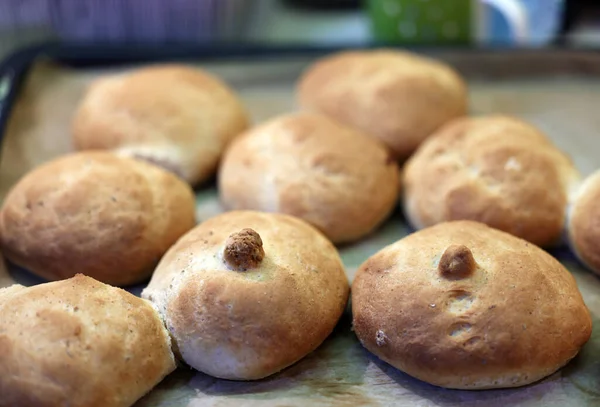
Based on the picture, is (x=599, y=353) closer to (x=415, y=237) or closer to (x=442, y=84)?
(x=415, y=237)

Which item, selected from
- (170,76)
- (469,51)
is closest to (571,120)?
(469,51)

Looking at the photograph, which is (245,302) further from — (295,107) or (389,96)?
(295,107)

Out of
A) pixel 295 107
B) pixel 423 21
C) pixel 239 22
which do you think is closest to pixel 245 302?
pixel 295 107

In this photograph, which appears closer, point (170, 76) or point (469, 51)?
point (170, 76)

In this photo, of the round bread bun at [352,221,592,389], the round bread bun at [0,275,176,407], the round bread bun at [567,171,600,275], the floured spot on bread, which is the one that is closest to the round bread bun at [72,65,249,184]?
the floured spot on bread

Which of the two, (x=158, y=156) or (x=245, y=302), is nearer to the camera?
(x=245, y=302)

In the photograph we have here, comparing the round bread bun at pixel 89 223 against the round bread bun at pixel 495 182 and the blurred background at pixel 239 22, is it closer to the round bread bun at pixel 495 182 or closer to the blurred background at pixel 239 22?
the round bread bun at pixel 495 182
